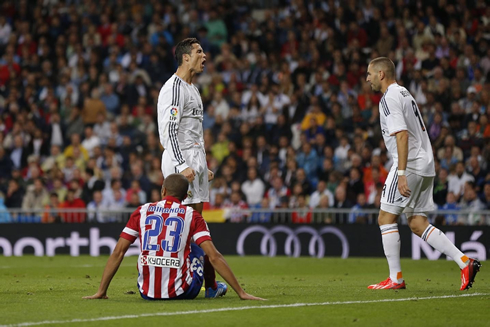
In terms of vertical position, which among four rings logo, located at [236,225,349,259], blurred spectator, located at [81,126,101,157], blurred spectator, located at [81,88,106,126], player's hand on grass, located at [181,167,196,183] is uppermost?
blurred spectator, located at [81,88,106,126]

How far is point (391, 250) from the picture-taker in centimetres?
891

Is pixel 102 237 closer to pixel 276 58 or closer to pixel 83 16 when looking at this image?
pixel 276 58

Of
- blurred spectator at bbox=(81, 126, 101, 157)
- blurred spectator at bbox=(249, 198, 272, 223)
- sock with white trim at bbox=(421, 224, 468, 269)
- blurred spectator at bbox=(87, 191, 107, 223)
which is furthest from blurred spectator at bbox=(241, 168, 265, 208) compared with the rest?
sock with white trim at bbox=(421, 224, 468, 269)

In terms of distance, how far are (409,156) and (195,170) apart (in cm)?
228

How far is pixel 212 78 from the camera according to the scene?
2169 centimetres

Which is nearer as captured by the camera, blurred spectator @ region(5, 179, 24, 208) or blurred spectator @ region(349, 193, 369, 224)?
blurred spectator @ region(349, 193, 369, 224)

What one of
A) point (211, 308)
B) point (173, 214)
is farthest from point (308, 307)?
point (173, 214)

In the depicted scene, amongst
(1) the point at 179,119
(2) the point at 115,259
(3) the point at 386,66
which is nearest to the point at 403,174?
(3) the point at 386,66

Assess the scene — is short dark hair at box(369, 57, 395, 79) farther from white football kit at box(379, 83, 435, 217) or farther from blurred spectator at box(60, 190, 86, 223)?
blurred spectator at box(60, 190, 86, 223)

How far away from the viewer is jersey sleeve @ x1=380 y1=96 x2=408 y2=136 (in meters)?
8.70

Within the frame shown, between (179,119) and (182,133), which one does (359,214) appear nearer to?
(182,133)

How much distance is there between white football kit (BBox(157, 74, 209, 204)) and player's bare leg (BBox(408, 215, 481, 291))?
7.49 feet

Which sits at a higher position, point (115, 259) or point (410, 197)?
point (410, 197)

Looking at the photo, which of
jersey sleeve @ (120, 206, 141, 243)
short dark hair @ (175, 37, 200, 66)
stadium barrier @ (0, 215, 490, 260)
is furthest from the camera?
stadium barrier @ (0, 215, 490, 260)
